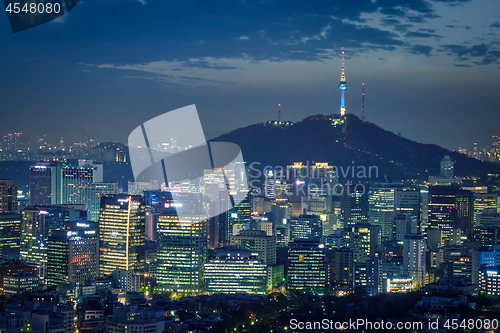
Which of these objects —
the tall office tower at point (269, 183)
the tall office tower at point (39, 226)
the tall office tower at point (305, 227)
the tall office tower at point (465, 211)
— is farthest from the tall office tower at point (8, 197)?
the tall office tower at point (465, 211)

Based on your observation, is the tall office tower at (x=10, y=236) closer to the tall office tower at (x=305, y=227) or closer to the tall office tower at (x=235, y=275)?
the tall office tower at (x=235, y=275)

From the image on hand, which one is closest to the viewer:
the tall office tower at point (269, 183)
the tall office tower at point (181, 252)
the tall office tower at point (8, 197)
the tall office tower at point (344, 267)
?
the tall office tower at point (181, 252)

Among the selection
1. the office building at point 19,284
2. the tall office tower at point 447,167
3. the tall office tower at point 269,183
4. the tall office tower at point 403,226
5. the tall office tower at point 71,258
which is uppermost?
the tall office tower at point 447,167

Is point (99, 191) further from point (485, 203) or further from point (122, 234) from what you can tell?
point (485, 203)

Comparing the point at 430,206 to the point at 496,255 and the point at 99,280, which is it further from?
the point at 99,280

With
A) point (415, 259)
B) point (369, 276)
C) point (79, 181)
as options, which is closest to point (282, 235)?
point (415, 259)

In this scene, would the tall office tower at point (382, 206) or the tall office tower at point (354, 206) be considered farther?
the tall office tower at point (354, 206)

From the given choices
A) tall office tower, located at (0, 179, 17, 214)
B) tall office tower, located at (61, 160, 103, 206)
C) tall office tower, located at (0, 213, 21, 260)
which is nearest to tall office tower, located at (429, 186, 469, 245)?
tall office tower, located at (61, 160, 103, 206)

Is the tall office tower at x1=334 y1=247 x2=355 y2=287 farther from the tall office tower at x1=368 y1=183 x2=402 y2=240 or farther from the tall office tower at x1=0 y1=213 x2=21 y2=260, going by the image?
the tall office tower at x1=0 y1=213 x2=21 y2=260
